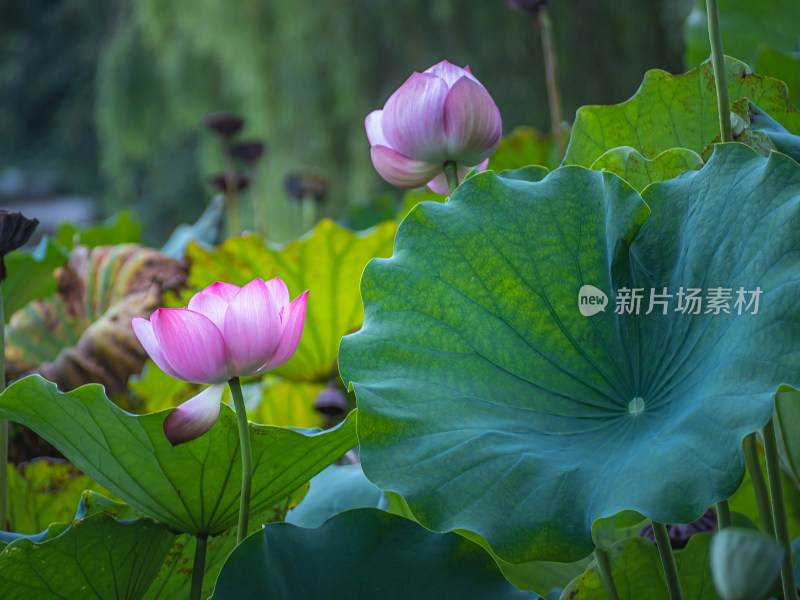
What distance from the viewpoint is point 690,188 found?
1.30 ft

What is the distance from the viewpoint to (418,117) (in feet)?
1.51

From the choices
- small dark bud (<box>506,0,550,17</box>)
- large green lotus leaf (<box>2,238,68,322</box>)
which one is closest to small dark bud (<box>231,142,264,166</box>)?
large green lotus leaf (<box>2,238,68,322</box>)

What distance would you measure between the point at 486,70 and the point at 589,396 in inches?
107

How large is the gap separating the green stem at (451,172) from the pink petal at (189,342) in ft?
0.60

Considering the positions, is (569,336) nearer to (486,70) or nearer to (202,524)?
Result: (202,524)

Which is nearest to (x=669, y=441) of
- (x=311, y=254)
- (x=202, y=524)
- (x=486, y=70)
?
(x=202, y=524)

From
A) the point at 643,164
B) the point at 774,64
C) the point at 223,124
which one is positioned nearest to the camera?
the point at 643,164

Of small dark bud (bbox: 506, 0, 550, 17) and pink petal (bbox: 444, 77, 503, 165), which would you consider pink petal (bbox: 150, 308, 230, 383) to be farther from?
small dark bud (bbox: 506, 0, 550, 17)

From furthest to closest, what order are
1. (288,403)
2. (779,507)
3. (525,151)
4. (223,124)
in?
(525,151) < (223,124) < (288,403) < (779,507)

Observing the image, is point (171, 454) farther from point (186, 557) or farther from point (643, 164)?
point (643, 164)

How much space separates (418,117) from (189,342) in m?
0.19

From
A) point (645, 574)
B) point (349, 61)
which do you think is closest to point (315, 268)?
point (645, 574)

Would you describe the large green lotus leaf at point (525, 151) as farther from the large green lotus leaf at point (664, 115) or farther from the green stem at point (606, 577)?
the green stem at point (606, 577)

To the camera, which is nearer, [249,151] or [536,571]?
[536,571]
